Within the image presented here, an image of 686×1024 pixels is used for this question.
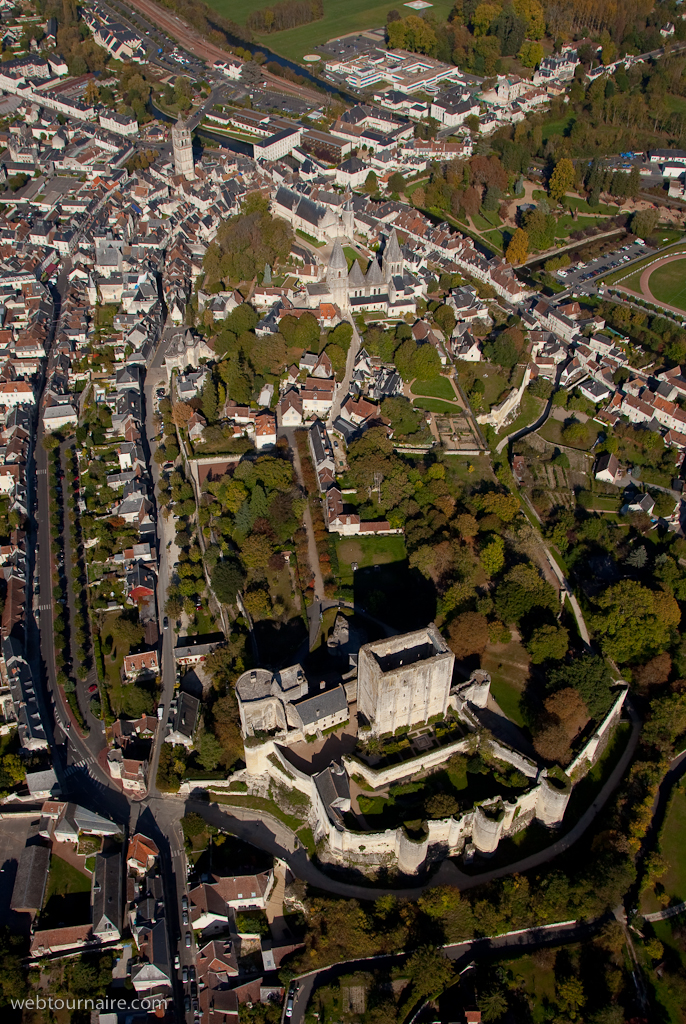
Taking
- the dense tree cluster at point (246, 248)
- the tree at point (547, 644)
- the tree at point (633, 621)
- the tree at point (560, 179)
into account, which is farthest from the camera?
the tree at point (560, 179)

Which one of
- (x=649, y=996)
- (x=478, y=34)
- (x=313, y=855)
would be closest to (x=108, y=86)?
(x=478, y=34)

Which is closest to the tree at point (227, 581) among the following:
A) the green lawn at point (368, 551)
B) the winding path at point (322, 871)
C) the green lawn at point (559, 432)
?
the green lawn at point (368, 551)

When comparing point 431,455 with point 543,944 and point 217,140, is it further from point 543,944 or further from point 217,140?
point 217,140

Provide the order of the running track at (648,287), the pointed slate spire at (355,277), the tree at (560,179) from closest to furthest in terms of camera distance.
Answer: the pointed slate spire at (355,277), the running track at (648,287), the tree at (560,179)

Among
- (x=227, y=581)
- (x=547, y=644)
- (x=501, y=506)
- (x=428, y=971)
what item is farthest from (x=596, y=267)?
(x=428, y=971)

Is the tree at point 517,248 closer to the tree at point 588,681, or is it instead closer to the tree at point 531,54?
the tree at point 588,681

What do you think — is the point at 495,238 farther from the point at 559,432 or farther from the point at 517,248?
the point at 559,432
